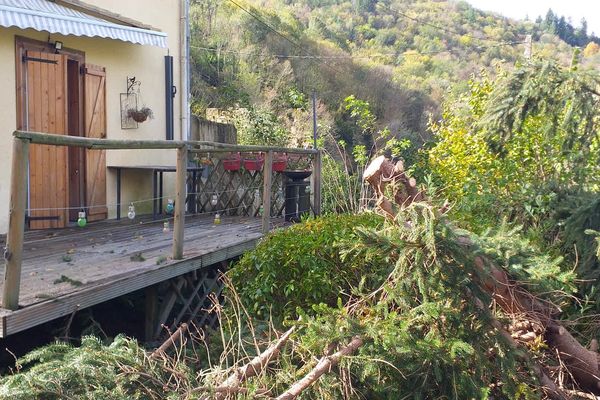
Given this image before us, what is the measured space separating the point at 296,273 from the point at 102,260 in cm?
187

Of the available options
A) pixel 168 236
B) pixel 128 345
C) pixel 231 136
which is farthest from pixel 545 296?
pixel 231 136

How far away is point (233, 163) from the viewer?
30.3 ft

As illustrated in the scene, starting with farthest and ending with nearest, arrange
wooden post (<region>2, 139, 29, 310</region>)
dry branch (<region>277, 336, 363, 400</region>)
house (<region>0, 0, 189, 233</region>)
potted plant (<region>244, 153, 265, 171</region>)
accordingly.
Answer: potted plant (<region>244, 153, 265, 171</region>) < house (<region>0, 0, 189, 233</region>) < wooden post (<region>2, 139, 29, 310</region>) < dry branch (<region>277, 336, 363, 400</region>)

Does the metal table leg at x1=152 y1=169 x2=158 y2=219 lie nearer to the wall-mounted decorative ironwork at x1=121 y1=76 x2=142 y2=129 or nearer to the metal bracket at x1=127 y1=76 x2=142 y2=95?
the wall-mounted decorative ironwork at x1=121 y1=76 x2=142 y2=129

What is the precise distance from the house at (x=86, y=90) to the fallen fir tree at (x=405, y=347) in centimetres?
380

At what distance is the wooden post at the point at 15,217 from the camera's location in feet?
12.0

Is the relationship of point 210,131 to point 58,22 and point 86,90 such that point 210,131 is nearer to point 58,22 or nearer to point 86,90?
point 86,90

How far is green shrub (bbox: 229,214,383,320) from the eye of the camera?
450 cm

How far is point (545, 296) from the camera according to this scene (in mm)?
4188

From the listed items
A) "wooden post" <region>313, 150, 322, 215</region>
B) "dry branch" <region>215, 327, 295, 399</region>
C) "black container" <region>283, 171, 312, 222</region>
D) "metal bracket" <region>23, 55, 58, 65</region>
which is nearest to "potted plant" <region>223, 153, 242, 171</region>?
"black container" <region>283, 171, 312, 222</region>

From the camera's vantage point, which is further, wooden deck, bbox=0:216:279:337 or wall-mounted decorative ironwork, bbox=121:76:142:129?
wall-mounted decorative ironwork, bbox=121:76:142:129

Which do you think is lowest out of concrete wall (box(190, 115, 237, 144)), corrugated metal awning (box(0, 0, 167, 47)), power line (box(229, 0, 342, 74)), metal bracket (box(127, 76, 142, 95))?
concrete wall (box(190, 115, 237, 144))

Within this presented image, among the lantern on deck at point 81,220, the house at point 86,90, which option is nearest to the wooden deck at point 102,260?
the lantern on deck at point 81,220

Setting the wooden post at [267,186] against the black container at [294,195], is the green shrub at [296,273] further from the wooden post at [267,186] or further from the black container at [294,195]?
the black container at [294,195]
